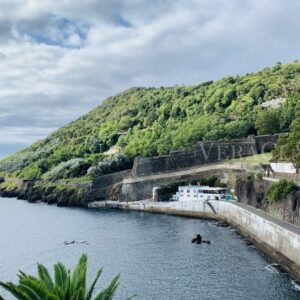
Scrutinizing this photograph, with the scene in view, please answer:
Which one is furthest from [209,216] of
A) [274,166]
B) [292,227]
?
[292,227]

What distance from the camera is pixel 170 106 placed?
13962 centimetres

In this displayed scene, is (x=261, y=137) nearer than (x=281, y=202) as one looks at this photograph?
No

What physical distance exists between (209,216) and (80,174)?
48628 millimetres

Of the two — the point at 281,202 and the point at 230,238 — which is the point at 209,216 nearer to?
the point at 230,238

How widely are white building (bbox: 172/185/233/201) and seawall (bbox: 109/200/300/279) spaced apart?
2.52 meters

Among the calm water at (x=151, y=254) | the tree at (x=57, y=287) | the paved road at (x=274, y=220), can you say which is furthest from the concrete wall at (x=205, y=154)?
the tree at (x=57, y=287)

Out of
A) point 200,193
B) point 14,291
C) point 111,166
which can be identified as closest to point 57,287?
point 14,291

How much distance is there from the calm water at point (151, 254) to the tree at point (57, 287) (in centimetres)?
1533

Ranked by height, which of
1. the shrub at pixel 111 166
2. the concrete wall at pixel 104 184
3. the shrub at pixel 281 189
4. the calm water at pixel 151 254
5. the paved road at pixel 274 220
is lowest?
the calm water at pixel 151 254

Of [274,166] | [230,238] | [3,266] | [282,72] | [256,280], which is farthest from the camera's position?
[282,72]

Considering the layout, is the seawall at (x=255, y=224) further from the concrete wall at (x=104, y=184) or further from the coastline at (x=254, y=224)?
the concrete wall at (x=104, y=184)

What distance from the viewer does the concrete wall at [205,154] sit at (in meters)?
83.1

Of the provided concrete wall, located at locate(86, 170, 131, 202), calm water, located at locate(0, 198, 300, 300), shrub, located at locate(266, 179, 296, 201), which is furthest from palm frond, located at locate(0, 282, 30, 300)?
concrete wall, located at locate(86, 170, 131, 202)

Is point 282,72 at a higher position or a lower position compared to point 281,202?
higher
